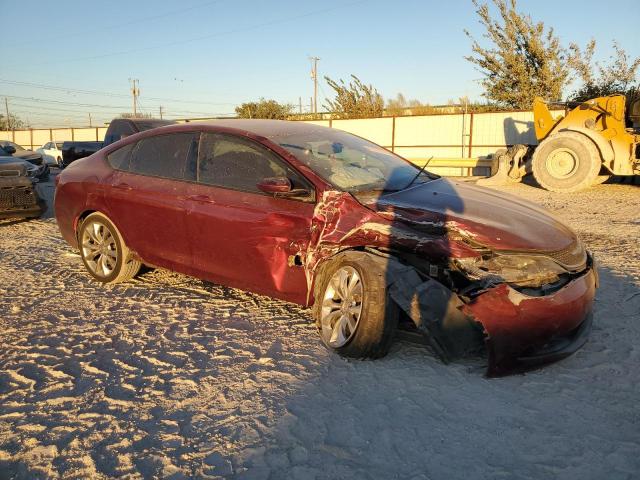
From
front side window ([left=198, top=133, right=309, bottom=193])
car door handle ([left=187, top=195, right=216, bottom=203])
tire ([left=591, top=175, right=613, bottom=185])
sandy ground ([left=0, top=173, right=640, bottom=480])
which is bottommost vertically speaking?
sandy ground ([left=0, top=173, right=640, bottom=480])

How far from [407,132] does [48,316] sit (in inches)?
757

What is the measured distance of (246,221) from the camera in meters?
3.83

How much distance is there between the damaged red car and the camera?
9.80ft

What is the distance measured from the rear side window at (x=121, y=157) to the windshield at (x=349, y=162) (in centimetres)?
165

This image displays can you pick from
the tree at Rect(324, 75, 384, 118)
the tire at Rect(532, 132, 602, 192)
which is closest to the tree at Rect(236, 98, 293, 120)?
the tree at Rect(324, 75, 384, 118)

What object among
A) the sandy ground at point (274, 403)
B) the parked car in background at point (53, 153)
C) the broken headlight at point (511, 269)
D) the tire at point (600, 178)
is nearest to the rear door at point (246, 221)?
the sandy ground at point (274, 403)

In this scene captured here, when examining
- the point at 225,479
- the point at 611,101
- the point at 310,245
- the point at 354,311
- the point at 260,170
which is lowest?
the point at 225,479

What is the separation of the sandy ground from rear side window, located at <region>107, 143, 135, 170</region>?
133 centimetres

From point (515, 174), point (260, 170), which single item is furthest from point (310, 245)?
point (515, 174)

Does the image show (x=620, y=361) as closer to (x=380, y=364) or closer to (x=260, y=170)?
(x=380, y=364)

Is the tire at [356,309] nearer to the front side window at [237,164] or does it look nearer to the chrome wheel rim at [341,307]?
the chrome wheel rim at [341,307]

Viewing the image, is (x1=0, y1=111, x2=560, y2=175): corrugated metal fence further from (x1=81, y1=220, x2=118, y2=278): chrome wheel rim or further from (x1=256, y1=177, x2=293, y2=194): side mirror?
(x1=256, y1=177, x2=293, y2=194): side mirror

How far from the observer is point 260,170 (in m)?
3.92

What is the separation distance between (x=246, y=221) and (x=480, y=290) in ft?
5.78
